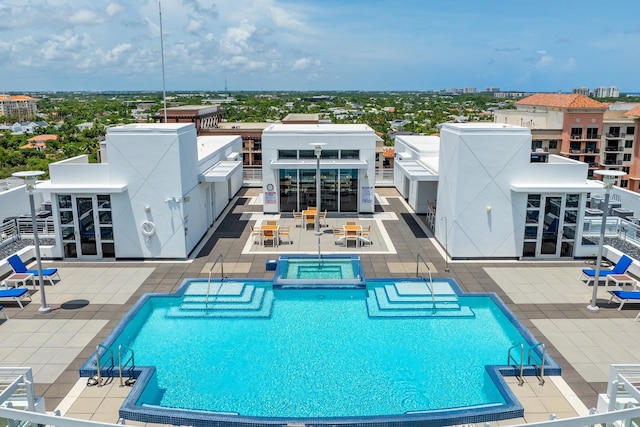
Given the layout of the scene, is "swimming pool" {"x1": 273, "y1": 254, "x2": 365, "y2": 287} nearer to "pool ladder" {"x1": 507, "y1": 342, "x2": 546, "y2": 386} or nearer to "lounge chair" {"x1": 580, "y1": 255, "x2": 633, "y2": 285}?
"pool ladder" {"x1": 507, "y1": 342, "x2": 546, "y2": 386}

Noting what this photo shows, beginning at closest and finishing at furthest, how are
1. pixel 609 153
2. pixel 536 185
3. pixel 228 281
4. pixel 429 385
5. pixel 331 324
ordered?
pixel 429 385 < pixel 331 324 < pixel 228 281 < pixel 536 185 < pixel 609 153

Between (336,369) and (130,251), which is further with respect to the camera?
(130,251)

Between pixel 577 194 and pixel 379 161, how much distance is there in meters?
17.2

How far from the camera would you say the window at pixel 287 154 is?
2172cm

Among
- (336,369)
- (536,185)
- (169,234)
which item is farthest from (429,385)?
(169,234)

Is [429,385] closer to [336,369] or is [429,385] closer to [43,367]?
[336,369]

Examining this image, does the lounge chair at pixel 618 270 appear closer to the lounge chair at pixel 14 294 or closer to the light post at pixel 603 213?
the light post at pixel 603 213

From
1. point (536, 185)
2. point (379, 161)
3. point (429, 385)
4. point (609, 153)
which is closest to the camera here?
point (429, 385)

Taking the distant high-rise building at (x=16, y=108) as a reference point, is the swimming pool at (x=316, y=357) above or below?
below

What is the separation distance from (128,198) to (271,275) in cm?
A: 512

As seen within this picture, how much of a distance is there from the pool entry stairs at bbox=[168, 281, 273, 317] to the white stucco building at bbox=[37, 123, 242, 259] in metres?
2.92

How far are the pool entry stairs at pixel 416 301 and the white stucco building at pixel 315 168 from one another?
343 inches

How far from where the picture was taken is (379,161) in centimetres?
3186

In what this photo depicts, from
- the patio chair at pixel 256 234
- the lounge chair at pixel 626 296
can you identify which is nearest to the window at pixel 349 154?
the patio chair at pixel 256 234
